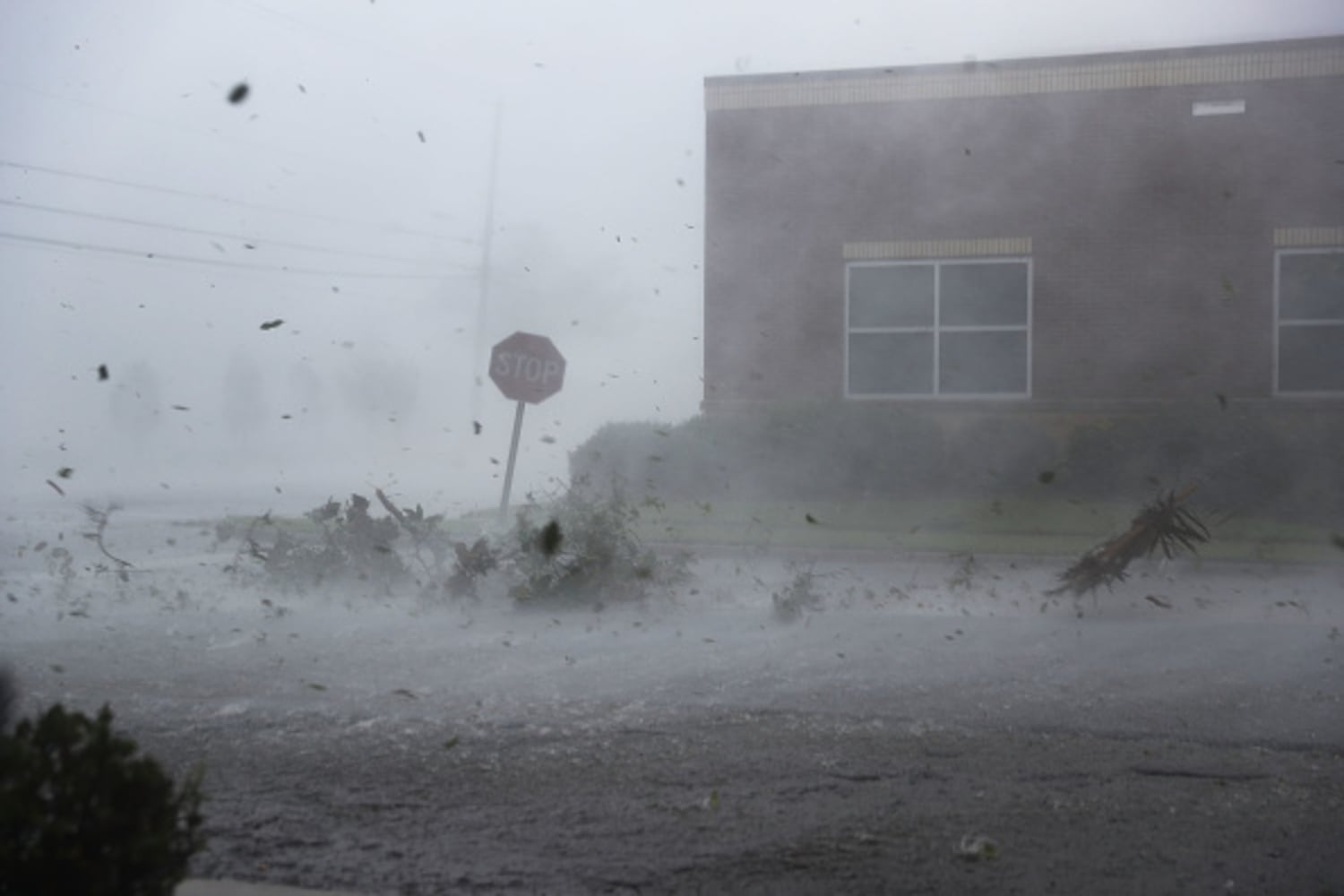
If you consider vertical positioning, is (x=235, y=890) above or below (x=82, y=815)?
below

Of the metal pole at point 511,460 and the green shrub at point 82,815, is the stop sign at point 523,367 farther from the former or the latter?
the green shrub at point 82,815

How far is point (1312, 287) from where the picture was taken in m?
6.79

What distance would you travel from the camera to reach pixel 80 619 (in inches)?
169

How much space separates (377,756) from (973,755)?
47.8 inches

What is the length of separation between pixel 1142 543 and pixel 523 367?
2.20m

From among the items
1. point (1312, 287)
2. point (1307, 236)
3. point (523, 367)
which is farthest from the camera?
point (1312, 287)

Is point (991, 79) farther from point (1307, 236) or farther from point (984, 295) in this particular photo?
point (984, 295)

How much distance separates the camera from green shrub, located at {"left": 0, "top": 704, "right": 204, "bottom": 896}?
1215 mm

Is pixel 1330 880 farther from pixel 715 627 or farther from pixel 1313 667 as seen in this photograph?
pixel 715 627

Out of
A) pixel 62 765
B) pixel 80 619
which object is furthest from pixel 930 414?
pixel 62 765

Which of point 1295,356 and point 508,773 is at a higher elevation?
point 1295,356

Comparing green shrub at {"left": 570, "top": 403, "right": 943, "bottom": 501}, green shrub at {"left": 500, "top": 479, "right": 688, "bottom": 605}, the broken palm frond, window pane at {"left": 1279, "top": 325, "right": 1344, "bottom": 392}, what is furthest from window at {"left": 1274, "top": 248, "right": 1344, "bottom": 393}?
green shrub at {"left": 500, "top": 479, "right": 688, "bottom": 605}

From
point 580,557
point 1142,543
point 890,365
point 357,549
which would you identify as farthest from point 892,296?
point 357,549

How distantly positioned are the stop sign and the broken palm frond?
1942mm
